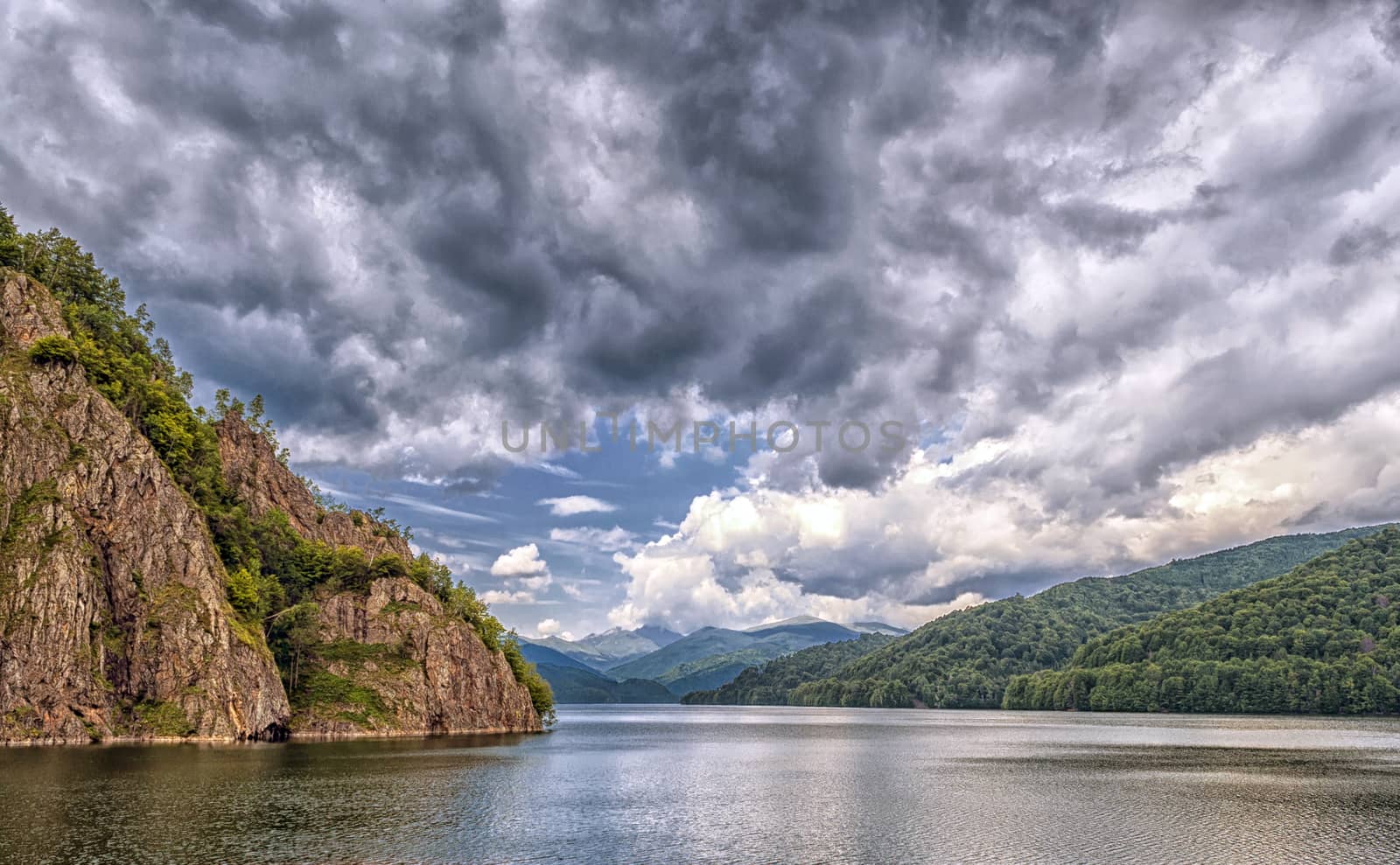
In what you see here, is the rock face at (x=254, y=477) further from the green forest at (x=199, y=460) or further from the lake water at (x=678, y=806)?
the lake water at (x=678, y=806)

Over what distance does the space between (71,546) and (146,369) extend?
2635 inches

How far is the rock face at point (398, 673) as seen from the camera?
15250 cm

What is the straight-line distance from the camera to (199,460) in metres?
169

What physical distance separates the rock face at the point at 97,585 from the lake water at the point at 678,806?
11418mm

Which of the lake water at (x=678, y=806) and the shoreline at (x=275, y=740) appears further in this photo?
the shoreline at (x=275, y=740)

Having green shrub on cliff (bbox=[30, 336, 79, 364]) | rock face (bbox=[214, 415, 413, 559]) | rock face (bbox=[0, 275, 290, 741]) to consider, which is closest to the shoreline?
rock face (bbox=[0, 275, 290, 741])

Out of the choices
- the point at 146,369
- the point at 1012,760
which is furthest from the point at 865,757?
the point at 146,369

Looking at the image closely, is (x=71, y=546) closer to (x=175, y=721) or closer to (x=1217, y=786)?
(x=175, y=721)

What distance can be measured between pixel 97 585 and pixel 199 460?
51566 mm

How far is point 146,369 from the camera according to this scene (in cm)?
17275

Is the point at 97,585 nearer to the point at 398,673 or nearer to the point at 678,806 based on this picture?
the point at 398,673

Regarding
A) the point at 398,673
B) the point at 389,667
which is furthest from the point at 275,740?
the point at 389,667

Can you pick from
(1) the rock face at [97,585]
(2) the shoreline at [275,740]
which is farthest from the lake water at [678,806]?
(1) the rock face at [97,585]

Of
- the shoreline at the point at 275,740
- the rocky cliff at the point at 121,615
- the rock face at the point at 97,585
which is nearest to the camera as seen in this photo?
the shoreline at the point at 275,740
